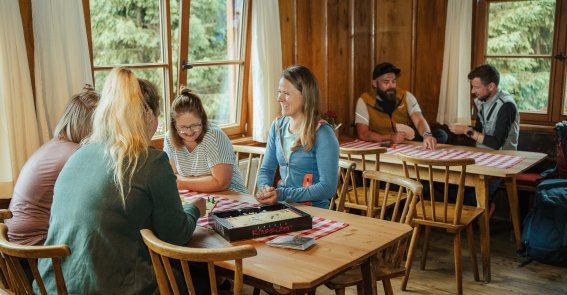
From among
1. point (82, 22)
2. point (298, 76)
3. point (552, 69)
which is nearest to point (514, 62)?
point (552, 69)

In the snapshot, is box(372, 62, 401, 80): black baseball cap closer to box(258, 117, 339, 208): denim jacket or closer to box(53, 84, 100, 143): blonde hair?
box(258, 117, 339, 208): denim jacket

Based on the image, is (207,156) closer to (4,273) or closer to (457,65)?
(4,273)

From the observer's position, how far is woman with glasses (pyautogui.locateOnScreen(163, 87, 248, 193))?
2783 mm

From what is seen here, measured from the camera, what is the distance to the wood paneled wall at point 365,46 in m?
4.86

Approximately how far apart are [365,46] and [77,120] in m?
3.22

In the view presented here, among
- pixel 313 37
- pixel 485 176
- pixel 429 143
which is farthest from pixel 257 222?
pixel 313 37

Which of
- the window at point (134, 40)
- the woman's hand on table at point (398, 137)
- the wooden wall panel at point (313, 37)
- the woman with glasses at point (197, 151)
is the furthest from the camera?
the wooden wall panel at point (313, 37)

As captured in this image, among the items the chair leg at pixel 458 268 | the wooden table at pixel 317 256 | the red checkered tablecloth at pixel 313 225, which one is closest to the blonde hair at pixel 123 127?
the wooden table at pixel 317 256

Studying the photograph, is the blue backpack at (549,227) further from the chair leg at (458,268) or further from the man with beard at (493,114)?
the chair leg at (458,268)

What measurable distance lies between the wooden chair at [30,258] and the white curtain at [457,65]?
376 cm

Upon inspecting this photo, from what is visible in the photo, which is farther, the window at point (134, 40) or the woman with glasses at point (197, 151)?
the window at point (134, 40)

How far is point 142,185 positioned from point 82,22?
5.91 feet

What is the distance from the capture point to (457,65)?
15.8ft

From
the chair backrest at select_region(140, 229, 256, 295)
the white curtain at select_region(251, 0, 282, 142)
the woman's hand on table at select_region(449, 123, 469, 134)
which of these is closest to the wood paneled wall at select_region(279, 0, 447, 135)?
the white curtain at select_region(251, 0, 282, 142)
